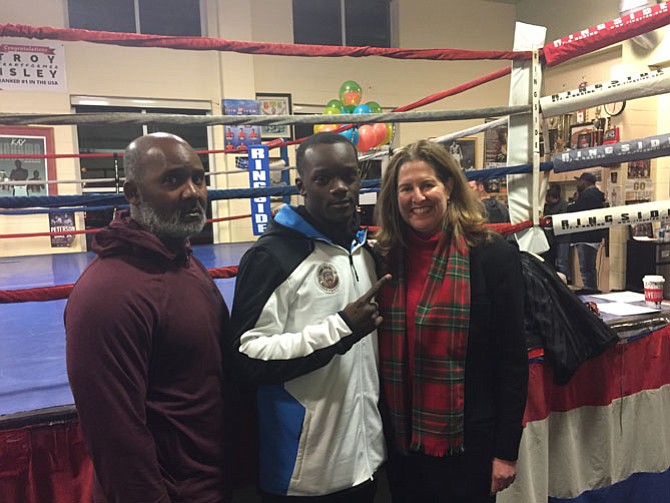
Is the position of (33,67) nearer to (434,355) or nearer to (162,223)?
(162,223)

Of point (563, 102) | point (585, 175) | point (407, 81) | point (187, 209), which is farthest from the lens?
point (407, 81)

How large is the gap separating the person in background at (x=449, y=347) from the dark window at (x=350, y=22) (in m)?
8.03

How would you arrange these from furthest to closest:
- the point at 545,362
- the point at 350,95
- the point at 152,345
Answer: the point at 350,95
the point at 545,362
the point at 152,345

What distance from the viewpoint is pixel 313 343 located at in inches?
39.2

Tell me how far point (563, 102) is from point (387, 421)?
3.91ft

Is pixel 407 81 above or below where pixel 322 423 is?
above

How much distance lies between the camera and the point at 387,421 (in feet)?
3.92

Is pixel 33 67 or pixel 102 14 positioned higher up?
pixel 102 14

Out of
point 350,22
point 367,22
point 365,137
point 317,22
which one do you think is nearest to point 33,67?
point 317,22

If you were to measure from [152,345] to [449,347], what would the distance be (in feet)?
2.02

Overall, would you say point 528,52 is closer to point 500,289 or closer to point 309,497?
point 500,289

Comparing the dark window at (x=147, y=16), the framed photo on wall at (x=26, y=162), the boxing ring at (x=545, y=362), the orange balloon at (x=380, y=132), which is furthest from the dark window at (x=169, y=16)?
the boxing ring at (x=545, y=362)

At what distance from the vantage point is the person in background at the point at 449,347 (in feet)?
3.71

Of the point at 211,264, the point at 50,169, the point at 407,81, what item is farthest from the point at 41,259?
the point at 407,81
